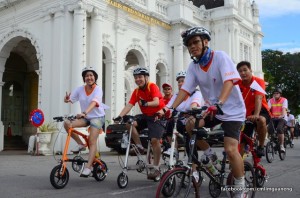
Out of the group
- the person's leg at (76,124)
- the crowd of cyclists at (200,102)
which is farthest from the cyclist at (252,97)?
the person's leg at (76,124)

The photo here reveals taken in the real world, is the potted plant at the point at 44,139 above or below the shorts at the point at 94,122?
below

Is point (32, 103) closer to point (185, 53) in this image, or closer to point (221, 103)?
point (185, 53)

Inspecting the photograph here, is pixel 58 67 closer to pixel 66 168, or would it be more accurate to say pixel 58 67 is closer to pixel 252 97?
pixel 66 168

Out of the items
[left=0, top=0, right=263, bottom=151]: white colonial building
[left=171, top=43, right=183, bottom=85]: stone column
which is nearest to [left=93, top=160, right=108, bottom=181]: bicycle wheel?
[left=0, top=0, right=263, bottom=151]: white colonial building

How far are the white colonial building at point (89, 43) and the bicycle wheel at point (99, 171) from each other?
30.9 feet

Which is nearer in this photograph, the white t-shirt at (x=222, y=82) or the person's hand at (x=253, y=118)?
the white t-shirt at (x=222, y=82)

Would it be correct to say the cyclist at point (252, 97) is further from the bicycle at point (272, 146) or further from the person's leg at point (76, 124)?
the bicycle at point (272, 146)

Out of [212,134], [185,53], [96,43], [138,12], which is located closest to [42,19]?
[96,43]

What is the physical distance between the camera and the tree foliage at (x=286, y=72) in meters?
56.0

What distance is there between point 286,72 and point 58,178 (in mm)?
56482

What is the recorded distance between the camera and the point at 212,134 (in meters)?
5.42

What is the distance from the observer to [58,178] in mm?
5816

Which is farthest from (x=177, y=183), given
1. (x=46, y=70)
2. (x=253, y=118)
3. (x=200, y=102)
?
(x=46, y=70)

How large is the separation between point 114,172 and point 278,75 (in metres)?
53.8
